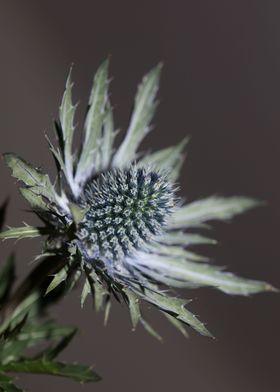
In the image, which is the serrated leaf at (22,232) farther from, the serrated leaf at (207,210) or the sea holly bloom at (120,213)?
the serrated leaf at (207,210)

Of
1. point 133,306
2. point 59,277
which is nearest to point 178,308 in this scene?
point 133,306

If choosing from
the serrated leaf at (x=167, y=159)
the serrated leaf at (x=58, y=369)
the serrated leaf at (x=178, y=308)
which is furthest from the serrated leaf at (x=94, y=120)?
the serrated leaf at (x=58, y=369)

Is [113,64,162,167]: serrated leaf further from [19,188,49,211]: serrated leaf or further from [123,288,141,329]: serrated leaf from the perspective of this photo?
[123,288,141,329]: serrated leaf

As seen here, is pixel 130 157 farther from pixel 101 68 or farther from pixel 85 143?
pixel 101 68

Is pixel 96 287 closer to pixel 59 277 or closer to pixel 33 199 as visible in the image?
pixel 59 277

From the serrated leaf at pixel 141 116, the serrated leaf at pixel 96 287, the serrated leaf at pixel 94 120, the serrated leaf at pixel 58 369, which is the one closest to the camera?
the serrated leaf at pixel 58 369

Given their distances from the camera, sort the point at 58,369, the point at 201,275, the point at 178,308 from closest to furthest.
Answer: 1. the point at 58,369
2. the point at 178,308
3. the point at 201,275
